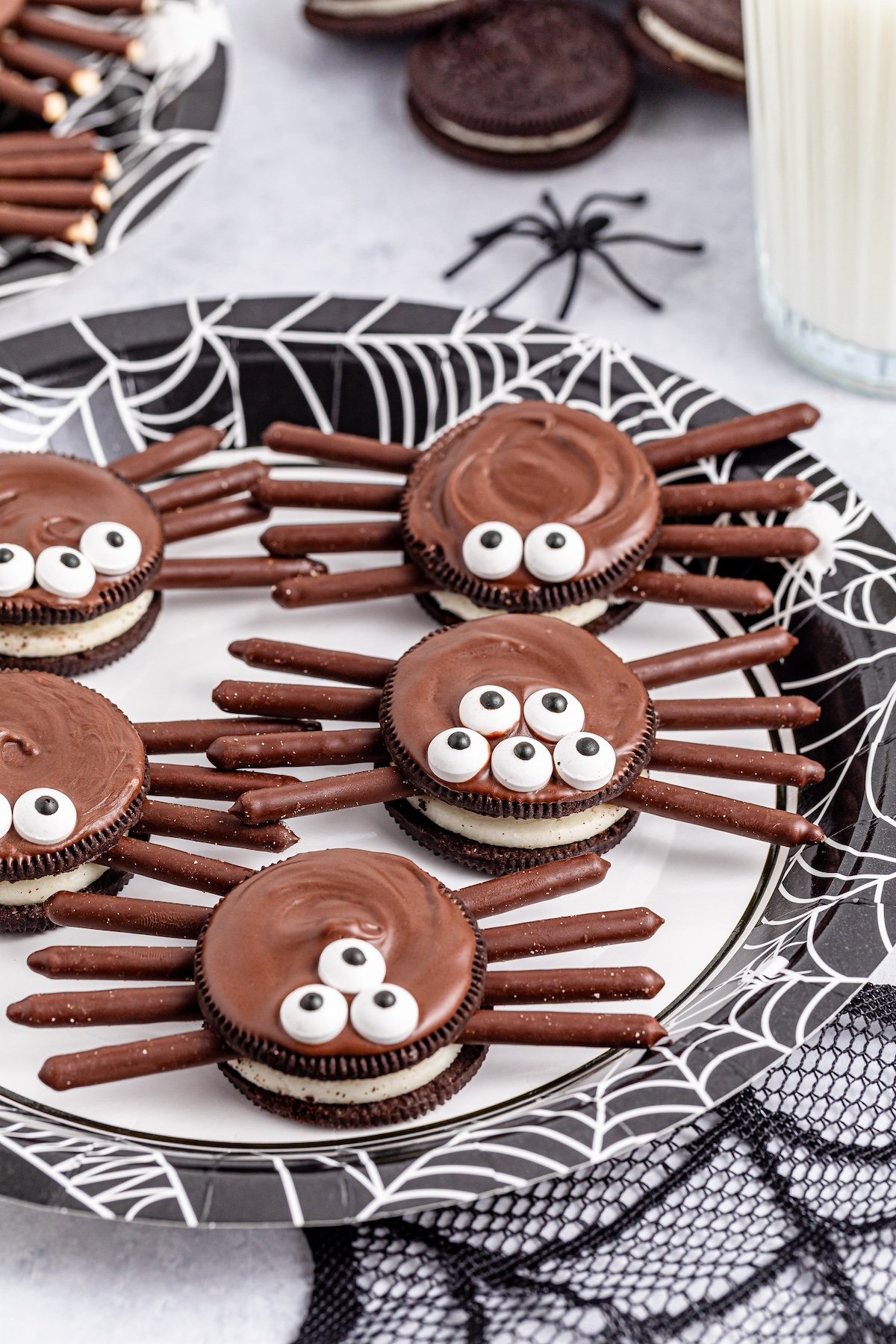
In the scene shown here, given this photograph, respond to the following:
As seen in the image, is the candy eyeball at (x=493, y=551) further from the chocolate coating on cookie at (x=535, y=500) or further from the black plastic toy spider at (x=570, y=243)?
the black plastic toy spider at (x=570, y=243)

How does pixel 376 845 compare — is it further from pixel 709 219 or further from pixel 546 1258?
pixel 709 219

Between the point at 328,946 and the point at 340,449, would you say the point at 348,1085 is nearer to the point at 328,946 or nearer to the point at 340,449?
the point at 328,946

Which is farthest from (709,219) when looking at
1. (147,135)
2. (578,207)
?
(147,135)

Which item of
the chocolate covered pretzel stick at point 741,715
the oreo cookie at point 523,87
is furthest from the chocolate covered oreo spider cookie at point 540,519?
the oreo cookie at point 523,87

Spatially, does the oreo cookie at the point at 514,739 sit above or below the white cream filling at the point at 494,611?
above

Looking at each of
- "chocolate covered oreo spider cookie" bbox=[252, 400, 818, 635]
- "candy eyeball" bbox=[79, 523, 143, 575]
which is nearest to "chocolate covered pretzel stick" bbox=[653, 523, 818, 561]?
"chocolate covered oreo spider cookie" bbox=[252, 400, 818, 635]

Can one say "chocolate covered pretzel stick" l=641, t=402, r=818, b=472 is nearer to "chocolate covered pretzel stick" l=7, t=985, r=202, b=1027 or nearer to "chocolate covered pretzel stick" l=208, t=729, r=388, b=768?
"chocolate covered pretzel stick" l=208, t=729, r=388, b=768
